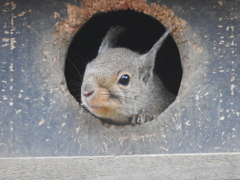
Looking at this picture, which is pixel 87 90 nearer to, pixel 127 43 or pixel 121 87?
pixel 121 87

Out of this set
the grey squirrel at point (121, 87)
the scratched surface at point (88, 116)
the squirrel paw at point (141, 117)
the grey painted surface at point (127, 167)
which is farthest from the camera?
the squirrel paw at point (141, 117)

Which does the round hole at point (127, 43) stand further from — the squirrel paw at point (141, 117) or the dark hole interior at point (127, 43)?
the squirrel paw at point (141, 117)

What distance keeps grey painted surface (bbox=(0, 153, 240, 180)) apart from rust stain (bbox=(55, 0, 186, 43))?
2.62 feet

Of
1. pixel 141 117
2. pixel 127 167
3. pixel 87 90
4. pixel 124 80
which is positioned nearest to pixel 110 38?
pixel 124 80

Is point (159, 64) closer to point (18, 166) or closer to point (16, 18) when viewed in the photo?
point (16, 18)

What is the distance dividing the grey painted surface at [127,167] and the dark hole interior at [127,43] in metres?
1.42

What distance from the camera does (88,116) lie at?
2738mm

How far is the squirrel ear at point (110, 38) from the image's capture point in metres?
3.44

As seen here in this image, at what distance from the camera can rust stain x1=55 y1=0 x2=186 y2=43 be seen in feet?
9.11

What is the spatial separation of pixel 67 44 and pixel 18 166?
33.1 inches

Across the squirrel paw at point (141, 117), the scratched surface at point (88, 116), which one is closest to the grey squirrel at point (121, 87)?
the squirrel paw at point (141, 117)

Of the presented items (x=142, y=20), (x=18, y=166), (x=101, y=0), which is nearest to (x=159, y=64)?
(x=142, y=20)

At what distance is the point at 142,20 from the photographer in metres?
4.01

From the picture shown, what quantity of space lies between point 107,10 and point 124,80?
1.52 feet
